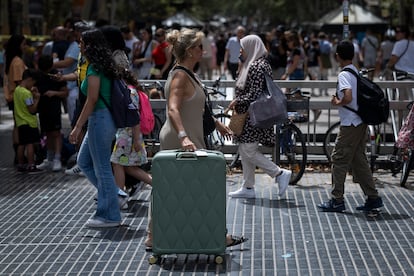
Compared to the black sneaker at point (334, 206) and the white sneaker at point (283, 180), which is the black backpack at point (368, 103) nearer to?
the black sneaker at point (334, 206)

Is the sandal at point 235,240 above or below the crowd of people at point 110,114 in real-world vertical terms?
below

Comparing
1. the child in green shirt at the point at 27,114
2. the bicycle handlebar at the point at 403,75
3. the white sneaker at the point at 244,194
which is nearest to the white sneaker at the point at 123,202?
the white sneaker at the point at 244,194

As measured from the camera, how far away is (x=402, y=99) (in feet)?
42.3

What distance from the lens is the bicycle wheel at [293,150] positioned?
446 inches

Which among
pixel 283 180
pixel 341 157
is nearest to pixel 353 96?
pixel 341 157

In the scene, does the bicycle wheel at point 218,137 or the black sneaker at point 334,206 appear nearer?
the black sneaker at point 334,206

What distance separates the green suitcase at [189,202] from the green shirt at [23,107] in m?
5.37

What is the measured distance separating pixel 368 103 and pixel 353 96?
159 millimetres

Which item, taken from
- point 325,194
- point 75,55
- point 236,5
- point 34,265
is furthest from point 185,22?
point 236,5

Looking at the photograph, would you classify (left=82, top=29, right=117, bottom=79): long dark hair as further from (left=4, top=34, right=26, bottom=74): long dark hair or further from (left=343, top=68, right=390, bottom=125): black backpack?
(left=4, top=34, right=26, bottom=74): long dark hair

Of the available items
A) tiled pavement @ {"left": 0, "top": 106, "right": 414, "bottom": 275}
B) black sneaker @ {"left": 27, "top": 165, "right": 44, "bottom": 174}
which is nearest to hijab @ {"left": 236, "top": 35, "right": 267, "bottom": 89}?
Answer: tiled pavement @ {"left": 0, "top": 106, "right": 414, "bottom": 275}

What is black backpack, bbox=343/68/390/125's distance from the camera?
9.36 m

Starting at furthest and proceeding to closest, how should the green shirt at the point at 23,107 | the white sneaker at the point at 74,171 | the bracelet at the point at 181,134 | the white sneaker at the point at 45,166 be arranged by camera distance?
the white sneaker at the point at 45,166
the green shirt at the point at 23,107
the white sneaker at the point at 74,171
the bracelet at the point at 181,134

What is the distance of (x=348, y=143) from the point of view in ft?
31.0
